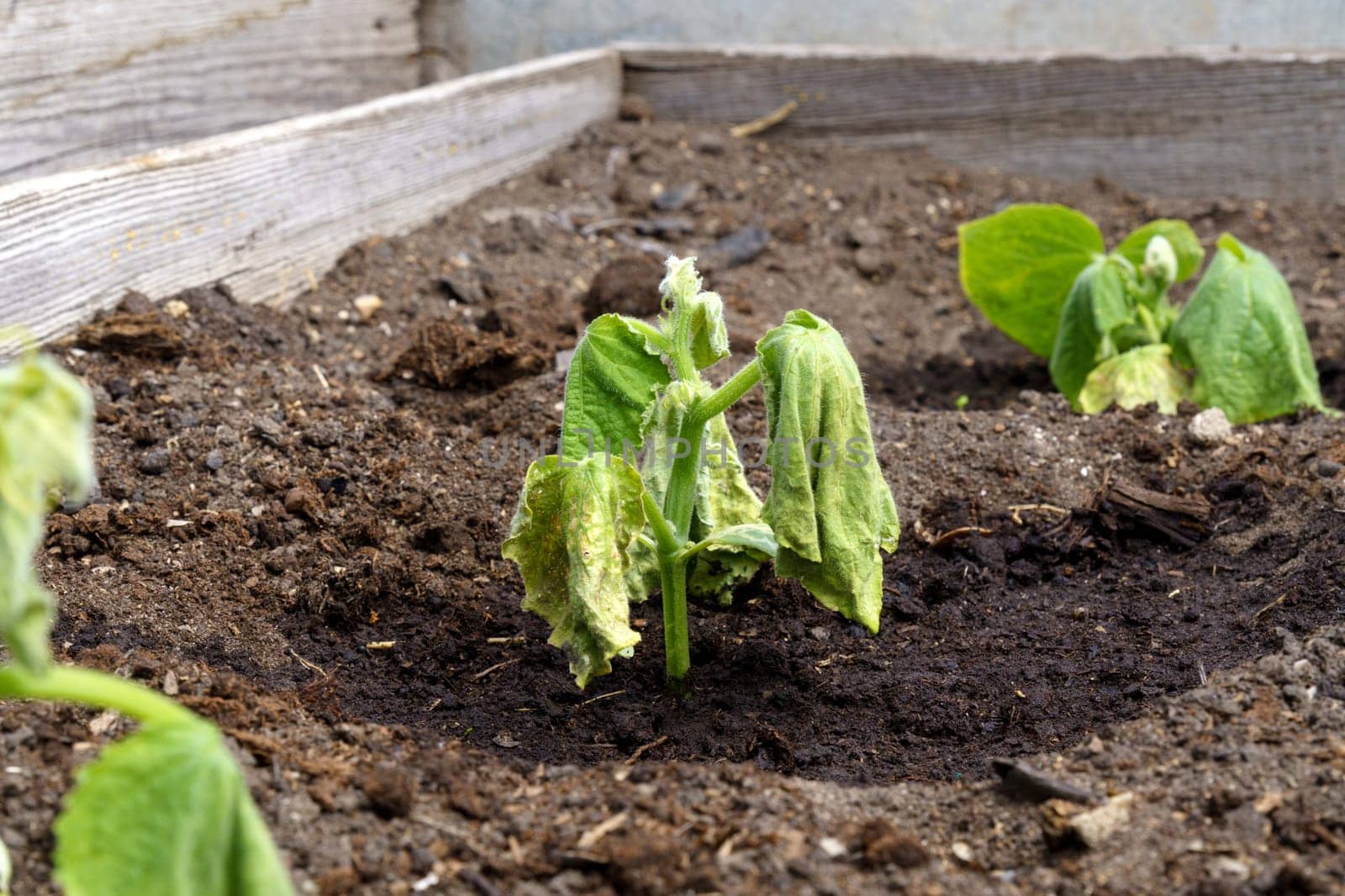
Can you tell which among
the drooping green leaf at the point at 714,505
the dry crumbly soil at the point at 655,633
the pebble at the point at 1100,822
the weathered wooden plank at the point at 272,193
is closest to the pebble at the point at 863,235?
the dry crumbly soil at the point at 655,633

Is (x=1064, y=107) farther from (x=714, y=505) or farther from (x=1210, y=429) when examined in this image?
(x=714, y=505)

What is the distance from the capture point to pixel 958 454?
296cm

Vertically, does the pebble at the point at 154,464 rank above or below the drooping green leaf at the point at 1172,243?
below

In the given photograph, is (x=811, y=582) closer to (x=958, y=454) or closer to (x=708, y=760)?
(x=708, y=760)

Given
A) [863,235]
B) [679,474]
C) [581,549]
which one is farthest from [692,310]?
[863,235]

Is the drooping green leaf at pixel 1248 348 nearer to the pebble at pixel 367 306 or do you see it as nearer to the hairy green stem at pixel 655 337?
the hairy green stem at pixel 655 337

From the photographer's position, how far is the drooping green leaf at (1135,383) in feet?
10.7

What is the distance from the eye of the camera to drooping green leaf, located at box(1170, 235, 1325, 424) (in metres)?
3.24

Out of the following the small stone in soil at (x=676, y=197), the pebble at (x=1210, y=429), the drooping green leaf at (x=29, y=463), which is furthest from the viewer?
the small stone in soil at (x=676, y=197)

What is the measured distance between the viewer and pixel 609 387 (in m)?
1.94

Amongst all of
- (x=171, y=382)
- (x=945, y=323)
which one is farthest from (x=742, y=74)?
(x=171, y=382)

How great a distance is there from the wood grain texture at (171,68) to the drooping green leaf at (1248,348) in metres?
3.09

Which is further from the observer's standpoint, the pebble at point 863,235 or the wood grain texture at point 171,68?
the pebble at point 863,235

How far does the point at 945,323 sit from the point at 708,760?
8.37ft
